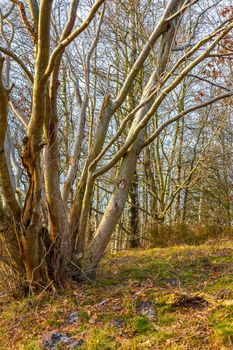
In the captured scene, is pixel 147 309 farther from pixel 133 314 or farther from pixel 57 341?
pixel 57 341

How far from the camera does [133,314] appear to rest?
359 centimetres

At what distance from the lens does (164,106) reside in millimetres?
11695

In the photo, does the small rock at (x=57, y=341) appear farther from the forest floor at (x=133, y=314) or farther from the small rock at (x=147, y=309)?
the small rock at (x=147, y=309)

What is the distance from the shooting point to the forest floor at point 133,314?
10.0 feet

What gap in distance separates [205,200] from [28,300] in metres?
9.22

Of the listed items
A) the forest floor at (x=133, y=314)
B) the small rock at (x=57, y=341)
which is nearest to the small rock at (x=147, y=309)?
the forest floor at (x=133, y=314)

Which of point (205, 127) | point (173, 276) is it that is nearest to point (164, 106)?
point (205, 127)

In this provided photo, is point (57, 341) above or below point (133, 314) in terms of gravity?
below

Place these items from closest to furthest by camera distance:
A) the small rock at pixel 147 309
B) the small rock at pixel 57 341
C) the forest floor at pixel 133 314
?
the forest floor at pixel 133 314, the small rock at pixel 57 341, the small rock at pixel 147 309

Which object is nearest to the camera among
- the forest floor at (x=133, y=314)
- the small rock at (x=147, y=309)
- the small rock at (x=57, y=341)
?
the forest floor at (x=133, y=314)

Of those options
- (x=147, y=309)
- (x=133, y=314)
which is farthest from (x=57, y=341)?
(x=147, y=309)

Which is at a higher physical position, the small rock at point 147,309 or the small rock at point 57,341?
the small rock at point 147,309

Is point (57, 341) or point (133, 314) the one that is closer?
point (57, 341)

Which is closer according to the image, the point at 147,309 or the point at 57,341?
the point at 57,341
